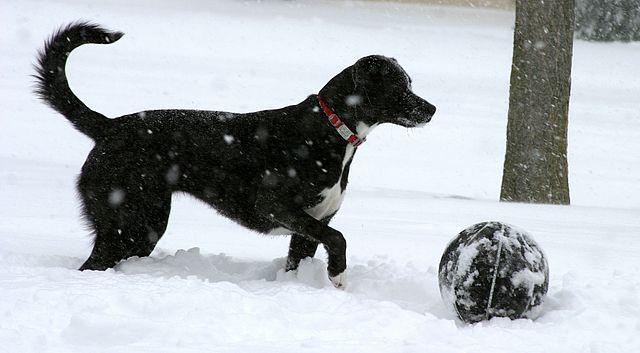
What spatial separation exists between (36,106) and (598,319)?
11.1 m

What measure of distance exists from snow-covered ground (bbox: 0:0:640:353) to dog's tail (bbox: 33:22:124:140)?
89 centimetres

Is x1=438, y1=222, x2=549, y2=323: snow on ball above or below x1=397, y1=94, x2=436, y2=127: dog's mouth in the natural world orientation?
below

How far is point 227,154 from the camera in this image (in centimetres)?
565

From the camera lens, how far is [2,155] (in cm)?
1061

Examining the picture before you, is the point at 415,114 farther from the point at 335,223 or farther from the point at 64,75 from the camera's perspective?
the point at 64,75

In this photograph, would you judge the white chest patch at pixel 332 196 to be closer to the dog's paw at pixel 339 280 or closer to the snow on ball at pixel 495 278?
the dog's paw at pixel 339 280

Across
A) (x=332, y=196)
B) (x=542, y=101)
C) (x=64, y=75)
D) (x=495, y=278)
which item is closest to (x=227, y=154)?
(x=332, y=196)

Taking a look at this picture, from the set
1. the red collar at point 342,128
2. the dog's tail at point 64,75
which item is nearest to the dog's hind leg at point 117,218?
the dog's tail at point 64,75

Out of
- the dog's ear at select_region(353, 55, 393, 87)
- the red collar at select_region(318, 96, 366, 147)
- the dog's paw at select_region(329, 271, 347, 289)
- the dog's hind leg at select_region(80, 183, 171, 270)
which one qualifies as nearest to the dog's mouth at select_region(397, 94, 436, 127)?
the dog's ear at select_region(353, 55, 393, 87)

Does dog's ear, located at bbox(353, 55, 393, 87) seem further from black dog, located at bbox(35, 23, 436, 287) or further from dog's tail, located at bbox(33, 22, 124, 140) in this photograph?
dog's tail, located at bbox(33, 22, 124, 140)

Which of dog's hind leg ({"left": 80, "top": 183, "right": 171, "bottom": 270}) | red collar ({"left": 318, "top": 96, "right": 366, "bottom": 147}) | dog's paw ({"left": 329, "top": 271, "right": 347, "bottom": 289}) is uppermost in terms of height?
red collar ({"left": 318, "top": 96, "right": 366, "bottom": 147})

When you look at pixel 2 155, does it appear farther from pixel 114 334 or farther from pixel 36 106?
pixel 114 334

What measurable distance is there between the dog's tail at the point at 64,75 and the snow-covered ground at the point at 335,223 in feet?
2.91

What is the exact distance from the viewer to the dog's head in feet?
18.1
